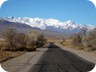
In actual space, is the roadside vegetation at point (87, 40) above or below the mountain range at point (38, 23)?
below

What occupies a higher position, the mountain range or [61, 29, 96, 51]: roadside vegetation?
the mountain range

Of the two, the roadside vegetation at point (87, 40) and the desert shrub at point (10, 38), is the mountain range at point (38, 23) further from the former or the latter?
the desert shrub at point (10, 38)

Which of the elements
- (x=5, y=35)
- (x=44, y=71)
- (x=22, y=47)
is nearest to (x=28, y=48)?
(x=22, y=47)

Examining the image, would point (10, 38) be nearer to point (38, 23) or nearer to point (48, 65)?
point (48, 65)

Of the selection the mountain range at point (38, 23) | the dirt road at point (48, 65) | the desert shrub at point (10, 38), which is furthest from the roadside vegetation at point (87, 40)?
the mountain range at point (38, 23)

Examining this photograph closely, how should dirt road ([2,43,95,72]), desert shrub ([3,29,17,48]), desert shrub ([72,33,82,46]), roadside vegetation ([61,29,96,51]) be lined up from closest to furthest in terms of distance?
dirt road ([2,43,95,72]) → roadside vegetation ([61,29,96,51]) → desert shrub ([3,29,17,48]) → desert shrub ([72,33,82,46])

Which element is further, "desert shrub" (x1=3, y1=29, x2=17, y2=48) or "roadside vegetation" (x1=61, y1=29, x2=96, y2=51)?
"desert shrub" (x1=3, y1=29, x2=17, y2=48)

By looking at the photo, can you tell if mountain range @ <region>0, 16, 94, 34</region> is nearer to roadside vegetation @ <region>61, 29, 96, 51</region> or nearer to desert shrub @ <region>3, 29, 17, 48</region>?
roadside vegetation @ <region>61, 29, 96, 51</region>

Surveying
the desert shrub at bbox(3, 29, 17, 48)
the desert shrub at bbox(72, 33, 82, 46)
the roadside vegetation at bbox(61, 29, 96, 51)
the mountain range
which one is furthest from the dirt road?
the desert shrub at bbox(72, 33, 82, 46)

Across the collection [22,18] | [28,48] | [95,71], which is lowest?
[28,48]

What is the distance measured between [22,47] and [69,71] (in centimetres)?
2493

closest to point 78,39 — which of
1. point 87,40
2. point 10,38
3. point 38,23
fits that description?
point 87,40

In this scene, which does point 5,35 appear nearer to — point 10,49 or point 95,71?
point 10,49

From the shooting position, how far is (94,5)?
16.0 ft
